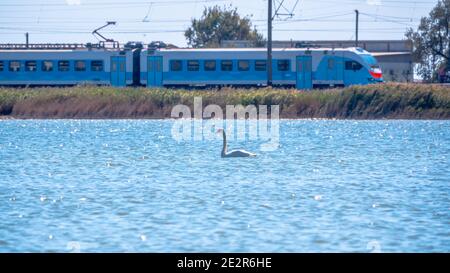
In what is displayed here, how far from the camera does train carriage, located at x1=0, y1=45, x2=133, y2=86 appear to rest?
188 ft

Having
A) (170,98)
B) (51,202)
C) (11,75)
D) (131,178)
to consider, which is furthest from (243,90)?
(51,202)

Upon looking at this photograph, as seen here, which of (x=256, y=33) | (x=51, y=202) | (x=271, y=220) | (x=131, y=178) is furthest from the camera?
(x=256, y=33)

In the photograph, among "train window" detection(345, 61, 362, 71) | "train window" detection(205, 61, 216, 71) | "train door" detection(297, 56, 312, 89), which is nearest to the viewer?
"train door" detection(297, 56, 312, 89)

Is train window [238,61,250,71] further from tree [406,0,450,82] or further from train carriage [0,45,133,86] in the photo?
tree [406,0,450,82]

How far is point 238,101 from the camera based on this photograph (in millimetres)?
49969

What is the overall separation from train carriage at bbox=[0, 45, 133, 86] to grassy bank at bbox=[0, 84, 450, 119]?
434cm

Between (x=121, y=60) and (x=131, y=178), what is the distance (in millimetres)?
31885

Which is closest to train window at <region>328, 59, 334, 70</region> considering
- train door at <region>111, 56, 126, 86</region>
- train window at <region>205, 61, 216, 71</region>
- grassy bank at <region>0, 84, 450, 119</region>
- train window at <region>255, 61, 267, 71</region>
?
train window at <region>255, 61, 267, 71</region>

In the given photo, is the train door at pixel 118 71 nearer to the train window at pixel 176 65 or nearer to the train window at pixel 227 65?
the train window at pixel 176 65

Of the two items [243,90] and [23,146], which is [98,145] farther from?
[243,90]

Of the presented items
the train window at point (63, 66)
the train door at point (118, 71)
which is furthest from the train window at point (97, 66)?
the train window at point (63, 66)

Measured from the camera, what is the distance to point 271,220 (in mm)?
18406

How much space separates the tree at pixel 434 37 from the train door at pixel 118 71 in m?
29.7

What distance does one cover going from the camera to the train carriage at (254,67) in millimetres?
55344
